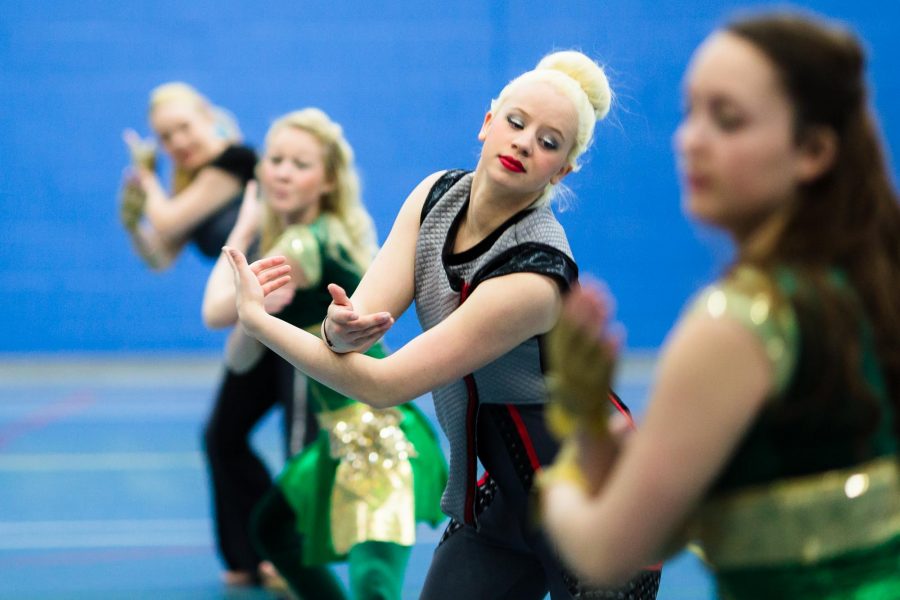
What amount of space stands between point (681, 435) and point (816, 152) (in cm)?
36

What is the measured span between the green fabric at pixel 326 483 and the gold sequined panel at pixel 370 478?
40 millimetres

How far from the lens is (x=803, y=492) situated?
4.55ft

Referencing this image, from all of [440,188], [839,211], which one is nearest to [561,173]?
[440,188]

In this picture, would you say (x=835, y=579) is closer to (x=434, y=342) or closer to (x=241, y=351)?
(x=434, y=342)

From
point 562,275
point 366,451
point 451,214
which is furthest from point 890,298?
point 366,451

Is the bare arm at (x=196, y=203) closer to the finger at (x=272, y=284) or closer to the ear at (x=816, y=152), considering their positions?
the finger at (x=272, y=284)

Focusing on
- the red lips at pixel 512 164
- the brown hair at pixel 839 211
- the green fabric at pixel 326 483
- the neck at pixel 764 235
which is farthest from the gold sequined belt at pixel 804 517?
the green fabric at pixel 326 483

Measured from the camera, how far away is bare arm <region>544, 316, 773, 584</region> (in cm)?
126

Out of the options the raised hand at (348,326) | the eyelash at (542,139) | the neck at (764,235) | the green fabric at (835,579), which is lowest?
the green fabric at (835,579)

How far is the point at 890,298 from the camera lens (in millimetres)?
1410

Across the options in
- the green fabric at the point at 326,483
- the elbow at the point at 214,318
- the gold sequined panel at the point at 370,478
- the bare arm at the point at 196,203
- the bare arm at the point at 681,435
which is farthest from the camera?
the bare arm at the point at 196,203

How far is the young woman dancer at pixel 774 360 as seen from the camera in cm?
129

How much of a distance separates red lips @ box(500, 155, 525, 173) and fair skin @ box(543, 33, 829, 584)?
1025mm

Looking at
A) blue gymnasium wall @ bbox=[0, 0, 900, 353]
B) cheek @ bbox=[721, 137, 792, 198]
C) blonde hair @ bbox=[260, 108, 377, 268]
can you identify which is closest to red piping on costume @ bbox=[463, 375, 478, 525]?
cheek @ bbox=[721, 137, 792, 198]
